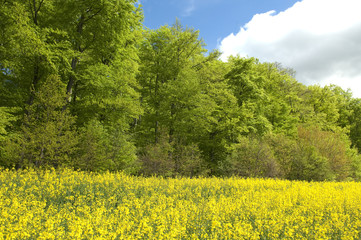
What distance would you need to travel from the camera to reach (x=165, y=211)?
5973mm

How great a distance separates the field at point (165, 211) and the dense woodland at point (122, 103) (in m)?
4.44

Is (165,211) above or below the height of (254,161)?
below

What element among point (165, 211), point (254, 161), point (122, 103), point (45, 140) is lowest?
point (165, 211)

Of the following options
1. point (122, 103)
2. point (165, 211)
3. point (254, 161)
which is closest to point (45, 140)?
point (122, 103)

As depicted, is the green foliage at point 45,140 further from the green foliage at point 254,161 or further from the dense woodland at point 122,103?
the green foliage at point 254,161

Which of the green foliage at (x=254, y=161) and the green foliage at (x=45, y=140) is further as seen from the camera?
the green foliage at (x=254, y=161)

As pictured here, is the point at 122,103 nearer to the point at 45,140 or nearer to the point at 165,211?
the point at 45,140

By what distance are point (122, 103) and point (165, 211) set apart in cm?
1095

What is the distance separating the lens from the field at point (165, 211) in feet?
15.3

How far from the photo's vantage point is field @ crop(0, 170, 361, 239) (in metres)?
4.65

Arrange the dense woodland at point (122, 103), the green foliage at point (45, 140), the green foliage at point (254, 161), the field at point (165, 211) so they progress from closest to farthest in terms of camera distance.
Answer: the field at point (165, 211) < the green foliage at point (45, 140) < the dense woodland at point (122, 103) < the green foliage at point (254, 161)

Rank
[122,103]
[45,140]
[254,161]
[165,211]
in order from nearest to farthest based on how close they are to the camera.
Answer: [165,211] < [45,140] < [122,103] < [254,161]

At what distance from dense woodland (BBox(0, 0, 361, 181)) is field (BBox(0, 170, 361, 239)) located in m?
4.44

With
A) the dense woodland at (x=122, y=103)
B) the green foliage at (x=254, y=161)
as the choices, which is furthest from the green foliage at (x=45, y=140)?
the green foliage at (x=254, y=161)
